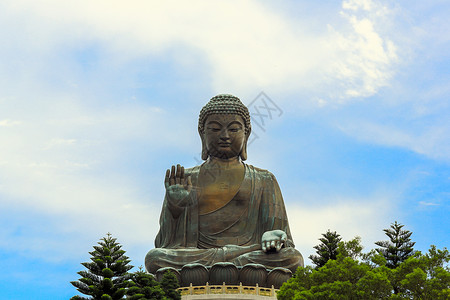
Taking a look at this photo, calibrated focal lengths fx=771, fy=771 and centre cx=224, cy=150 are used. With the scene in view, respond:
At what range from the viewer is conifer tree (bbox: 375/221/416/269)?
23.1 metres

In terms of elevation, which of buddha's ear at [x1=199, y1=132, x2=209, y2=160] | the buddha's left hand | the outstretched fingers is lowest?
the buddha's left hand

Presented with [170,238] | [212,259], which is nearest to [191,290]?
[212,259]

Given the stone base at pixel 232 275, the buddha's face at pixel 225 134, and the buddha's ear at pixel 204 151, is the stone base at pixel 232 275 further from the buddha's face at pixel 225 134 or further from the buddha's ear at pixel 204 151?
the buddha's ear at pixel 204 151

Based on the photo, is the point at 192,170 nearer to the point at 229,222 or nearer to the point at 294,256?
the point at 229,222

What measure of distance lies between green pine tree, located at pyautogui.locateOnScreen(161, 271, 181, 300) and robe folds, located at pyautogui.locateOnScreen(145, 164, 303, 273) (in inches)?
92.7

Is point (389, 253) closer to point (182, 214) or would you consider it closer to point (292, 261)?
point (292, 261)

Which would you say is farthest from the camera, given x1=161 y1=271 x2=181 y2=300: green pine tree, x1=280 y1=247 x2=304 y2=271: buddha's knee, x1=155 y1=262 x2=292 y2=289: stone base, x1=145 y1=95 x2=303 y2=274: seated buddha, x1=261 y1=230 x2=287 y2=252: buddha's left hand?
x1=145 y1=95 x2=303 y2=274: seated buddha

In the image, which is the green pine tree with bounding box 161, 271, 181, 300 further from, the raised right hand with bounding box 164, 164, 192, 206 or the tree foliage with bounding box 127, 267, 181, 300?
the raised right hand with bounding box 164, 164, 192, 206

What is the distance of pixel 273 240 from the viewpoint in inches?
781

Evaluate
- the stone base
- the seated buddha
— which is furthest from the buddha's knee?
the stone base

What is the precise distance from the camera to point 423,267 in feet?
48.2

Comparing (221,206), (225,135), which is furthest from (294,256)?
(225,135)

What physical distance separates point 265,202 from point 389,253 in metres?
4.51

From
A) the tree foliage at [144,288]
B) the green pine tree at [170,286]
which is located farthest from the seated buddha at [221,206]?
the tree foliage at [144,288]
